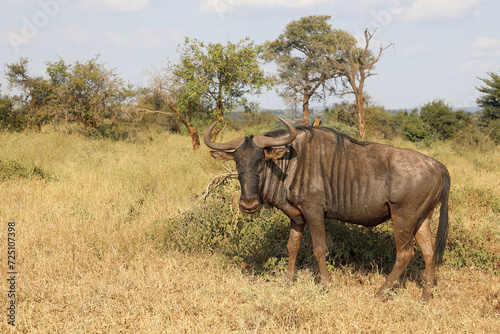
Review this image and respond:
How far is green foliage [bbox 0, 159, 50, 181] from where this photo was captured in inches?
338

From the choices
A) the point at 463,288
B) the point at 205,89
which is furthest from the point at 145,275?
the point at 205,89

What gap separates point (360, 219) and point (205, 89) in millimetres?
10689

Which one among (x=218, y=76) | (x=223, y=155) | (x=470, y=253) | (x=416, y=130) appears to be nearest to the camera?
(x=223, y=155)

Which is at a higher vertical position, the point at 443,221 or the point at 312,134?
the point at 312,134

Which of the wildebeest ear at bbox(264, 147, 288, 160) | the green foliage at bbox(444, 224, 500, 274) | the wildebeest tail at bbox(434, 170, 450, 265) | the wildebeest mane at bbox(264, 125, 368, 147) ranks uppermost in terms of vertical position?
the wildebeest mane at bbox(264, 125, 368, 147)

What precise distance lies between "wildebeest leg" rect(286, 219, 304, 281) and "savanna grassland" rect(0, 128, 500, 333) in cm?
14

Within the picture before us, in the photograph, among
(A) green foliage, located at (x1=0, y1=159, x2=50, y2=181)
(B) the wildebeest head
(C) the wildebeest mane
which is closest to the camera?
(B) the wildebeest head

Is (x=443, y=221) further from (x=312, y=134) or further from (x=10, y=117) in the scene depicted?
(x=10, y=117)

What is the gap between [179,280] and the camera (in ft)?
15.2

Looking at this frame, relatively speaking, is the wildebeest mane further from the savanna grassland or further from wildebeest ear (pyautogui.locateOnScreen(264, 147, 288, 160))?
the savanna grassland

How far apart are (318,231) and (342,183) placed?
0.61 metres
